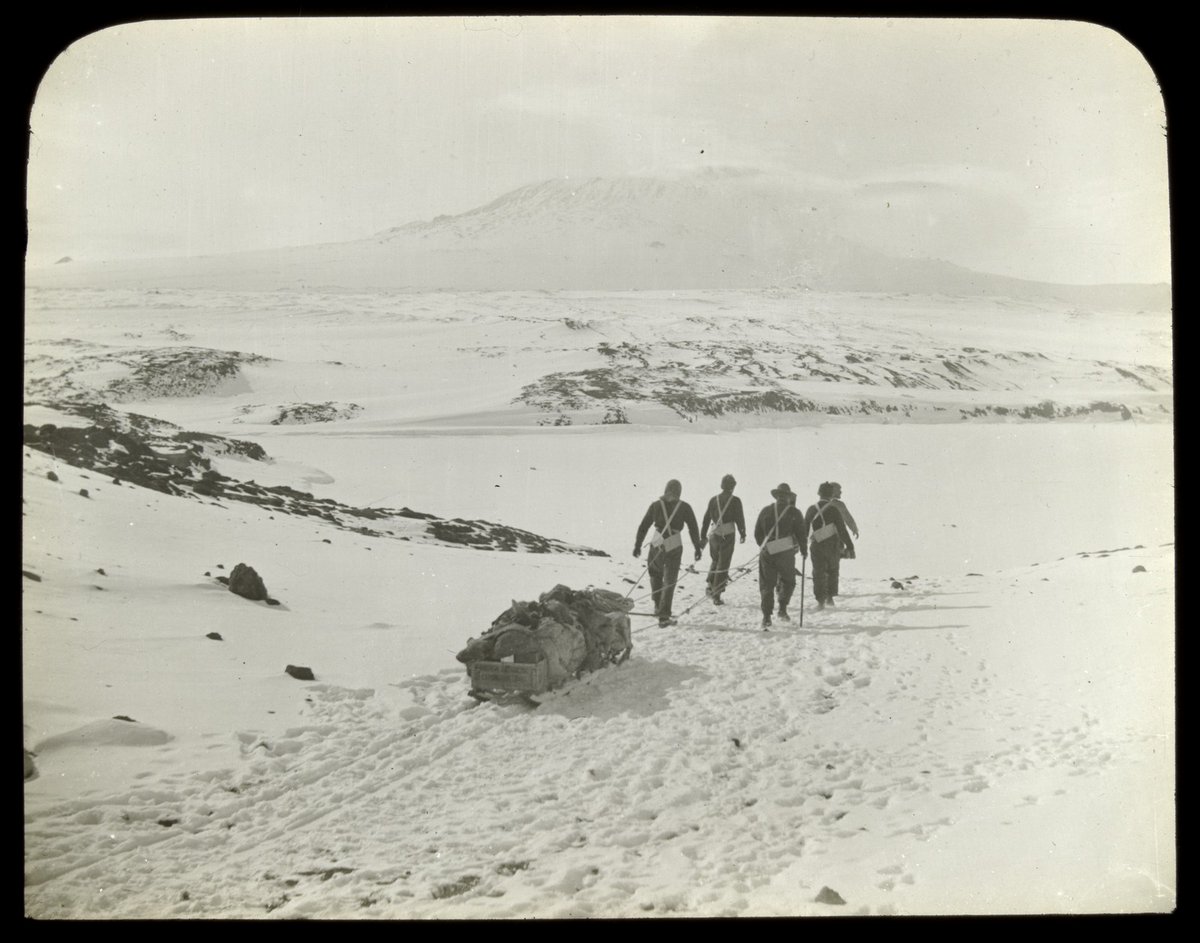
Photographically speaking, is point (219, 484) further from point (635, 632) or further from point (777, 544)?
point (777, 544)

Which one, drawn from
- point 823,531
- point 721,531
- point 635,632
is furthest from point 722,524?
point 635,632

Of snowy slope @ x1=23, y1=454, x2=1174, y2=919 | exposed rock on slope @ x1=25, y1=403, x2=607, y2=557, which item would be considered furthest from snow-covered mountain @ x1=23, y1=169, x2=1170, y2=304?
snowy slope @ x1=23, y1=454, x2=1174, y2=919

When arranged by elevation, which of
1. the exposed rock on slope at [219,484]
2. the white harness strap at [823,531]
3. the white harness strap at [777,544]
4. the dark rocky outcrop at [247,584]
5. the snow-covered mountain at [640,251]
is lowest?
the dark rocky outcrop at [247,584]

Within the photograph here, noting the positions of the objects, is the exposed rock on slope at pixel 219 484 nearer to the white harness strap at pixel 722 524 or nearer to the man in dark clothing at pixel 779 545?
the white harness strap at pixel 722 524

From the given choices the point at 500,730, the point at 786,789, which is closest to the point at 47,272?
the point at 500,730

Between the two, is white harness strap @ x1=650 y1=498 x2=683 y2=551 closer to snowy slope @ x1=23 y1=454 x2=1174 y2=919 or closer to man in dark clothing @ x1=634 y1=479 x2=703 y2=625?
man in dark clothing @ x1=634 y1=479 x2=703 y2=625

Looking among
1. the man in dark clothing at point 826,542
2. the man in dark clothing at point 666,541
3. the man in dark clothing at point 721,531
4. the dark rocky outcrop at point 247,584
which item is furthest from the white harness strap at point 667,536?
the dark rocky outcrop at point 247,584

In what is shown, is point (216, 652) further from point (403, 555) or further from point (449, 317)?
point (449, 317)
